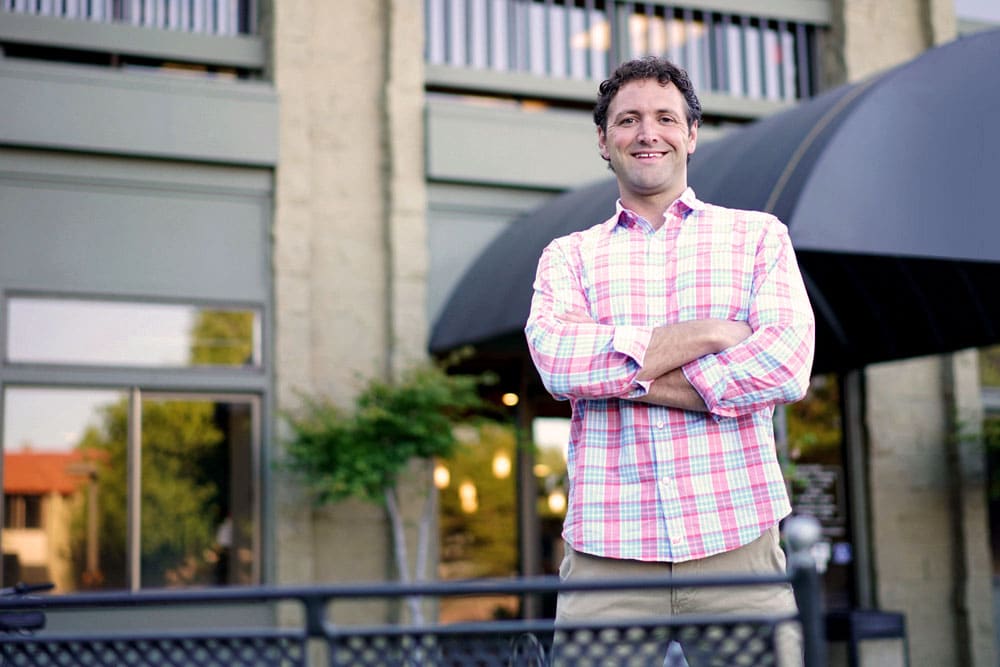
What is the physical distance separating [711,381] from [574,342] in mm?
315

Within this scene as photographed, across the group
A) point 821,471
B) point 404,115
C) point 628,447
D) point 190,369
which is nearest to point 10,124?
point 190,369

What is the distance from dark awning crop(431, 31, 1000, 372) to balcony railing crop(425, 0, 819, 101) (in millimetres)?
2755

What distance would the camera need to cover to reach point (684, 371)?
9.23 ft

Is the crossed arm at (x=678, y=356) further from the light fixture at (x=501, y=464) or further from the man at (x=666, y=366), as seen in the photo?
the light fixture at (x=501, y=464)

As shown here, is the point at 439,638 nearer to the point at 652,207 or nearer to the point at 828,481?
the point at 652,207

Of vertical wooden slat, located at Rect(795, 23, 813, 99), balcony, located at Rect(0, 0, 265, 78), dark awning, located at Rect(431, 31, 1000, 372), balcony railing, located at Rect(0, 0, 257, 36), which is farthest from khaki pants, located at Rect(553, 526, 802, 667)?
vertical wooden slat, located at Rect(795, 23, 813, 99)

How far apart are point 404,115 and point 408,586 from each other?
941cm

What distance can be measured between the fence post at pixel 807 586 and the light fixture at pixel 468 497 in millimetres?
9267

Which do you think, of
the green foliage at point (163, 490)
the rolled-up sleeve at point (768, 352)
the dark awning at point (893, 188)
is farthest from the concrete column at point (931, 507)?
the rolled-up sleeve at point (768, 352)

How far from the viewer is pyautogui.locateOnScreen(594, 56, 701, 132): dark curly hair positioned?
2988mm

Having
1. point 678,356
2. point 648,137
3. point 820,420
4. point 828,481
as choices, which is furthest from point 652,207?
point 828,481

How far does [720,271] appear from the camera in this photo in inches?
116

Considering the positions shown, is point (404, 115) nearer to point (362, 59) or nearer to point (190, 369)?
point (362, 59)

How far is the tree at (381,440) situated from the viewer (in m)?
9.82
